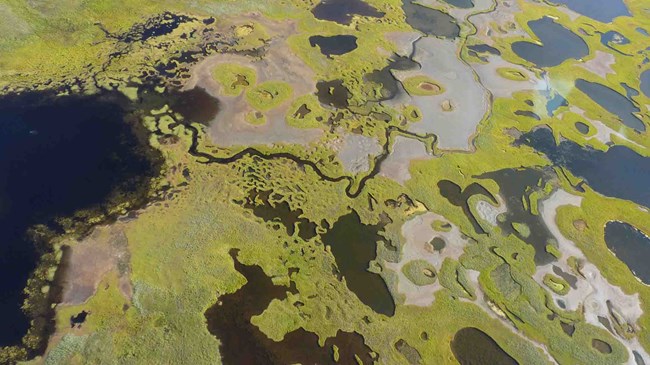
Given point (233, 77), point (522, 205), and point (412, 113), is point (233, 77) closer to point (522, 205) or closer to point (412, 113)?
point (412, 113)

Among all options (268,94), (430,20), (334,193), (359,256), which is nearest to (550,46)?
(430,20)

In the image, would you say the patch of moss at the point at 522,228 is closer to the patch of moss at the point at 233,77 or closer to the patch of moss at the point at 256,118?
the patch of moss at the point at 256,118

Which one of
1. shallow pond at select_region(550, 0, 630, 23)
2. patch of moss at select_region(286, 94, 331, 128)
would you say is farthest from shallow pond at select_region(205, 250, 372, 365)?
shallow pond at select_region(550, 0, 630, 23)

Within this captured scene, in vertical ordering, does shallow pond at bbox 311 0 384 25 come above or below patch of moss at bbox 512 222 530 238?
above

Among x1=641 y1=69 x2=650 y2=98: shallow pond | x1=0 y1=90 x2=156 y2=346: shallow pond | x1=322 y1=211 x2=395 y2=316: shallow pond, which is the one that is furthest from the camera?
x1=641 y1=69 x2=650 y2=98: shallow pond

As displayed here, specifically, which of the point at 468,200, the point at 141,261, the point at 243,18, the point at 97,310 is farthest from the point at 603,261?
the point at 243,18

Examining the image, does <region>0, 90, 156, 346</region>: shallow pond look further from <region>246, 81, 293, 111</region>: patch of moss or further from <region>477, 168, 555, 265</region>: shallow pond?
<region>477, 168, 555, 265</region>: shallow pond

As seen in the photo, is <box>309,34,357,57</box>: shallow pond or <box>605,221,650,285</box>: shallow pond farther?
<box>309,34,357,57</box>: shallow pond
